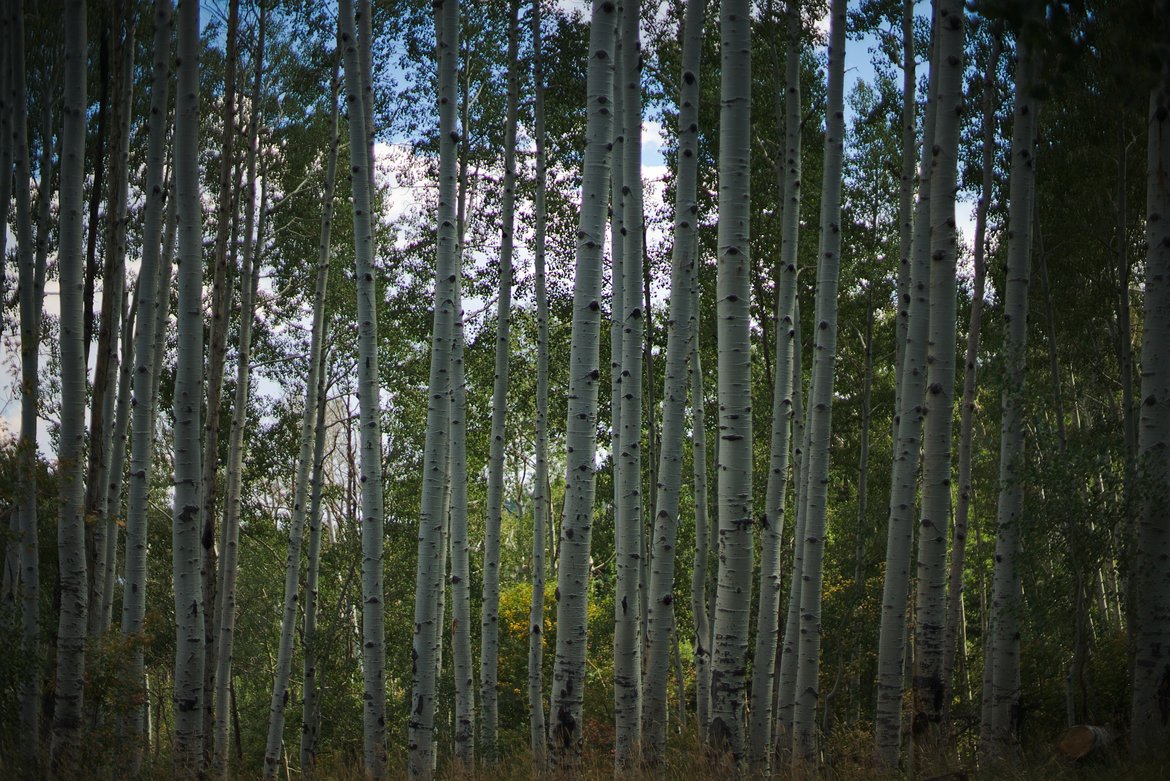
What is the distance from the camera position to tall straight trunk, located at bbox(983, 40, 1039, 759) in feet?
28.2

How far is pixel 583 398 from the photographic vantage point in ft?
24.5

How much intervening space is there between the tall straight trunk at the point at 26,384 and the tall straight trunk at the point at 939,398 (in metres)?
8.04

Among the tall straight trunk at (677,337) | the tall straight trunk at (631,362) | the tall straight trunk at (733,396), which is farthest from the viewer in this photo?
the tall straight trunk at (631,362)

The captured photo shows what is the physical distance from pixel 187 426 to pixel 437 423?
229 cm

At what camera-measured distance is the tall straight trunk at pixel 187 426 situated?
7.71 meters

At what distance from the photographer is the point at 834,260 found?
898 centimetres

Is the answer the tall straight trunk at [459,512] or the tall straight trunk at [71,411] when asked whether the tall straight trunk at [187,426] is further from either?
the tall straight trunk at [459,512]

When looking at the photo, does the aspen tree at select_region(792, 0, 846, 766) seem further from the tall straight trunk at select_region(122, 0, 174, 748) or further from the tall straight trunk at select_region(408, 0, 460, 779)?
the tall straight trunk at select_region(122, 0, 174, 748)

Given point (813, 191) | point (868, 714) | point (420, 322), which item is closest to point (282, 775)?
point (420, 322)

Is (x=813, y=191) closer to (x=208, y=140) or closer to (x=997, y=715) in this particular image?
(x=997, y=715)

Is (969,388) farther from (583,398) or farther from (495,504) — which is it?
(583,398)

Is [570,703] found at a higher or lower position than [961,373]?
lower

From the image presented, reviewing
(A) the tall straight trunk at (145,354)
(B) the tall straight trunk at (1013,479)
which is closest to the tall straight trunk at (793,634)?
(B) the tall straight trunk at (1013,479)

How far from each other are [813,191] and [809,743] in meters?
10.3
